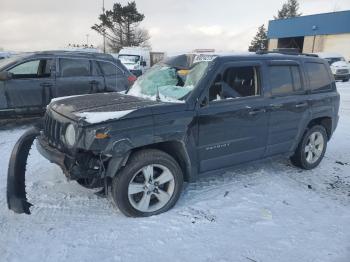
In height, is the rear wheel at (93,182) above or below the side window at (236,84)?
below

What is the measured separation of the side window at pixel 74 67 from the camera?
7.75m

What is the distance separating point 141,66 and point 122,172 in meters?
20.9

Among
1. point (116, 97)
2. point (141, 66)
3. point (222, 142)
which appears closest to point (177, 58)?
point (116, 97)

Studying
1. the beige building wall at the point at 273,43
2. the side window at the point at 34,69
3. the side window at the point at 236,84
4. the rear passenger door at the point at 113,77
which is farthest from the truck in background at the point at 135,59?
the beige building wall at the point at 273,43

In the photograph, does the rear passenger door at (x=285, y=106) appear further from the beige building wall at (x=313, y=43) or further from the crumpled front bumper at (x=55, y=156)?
the beige building wall at (x=313, y=43)

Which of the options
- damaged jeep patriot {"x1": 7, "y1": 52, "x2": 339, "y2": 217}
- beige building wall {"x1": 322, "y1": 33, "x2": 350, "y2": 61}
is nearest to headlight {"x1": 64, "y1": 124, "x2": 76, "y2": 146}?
damaged jeep patriot {"x1": 7, "y1": 52, "x2": 339, "y2": 217}

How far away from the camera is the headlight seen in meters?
3.54

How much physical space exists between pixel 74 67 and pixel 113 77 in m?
0.93

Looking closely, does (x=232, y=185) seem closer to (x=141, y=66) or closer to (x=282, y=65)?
(x=282, y=65)

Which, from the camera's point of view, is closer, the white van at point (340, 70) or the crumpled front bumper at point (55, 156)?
the crumpled front bumper at point (55, 156)

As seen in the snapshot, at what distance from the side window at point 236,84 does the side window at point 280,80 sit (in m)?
→ 0.28

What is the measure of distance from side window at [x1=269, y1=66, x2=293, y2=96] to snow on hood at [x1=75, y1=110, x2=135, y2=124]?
219cm

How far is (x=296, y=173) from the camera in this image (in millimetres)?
5441

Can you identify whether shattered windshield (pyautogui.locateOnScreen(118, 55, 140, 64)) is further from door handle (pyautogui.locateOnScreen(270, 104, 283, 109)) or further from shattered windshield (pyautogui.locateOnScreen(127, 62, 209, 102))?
door handle (pyautogui.locateOnScreen(270, 104, 283, 109))
